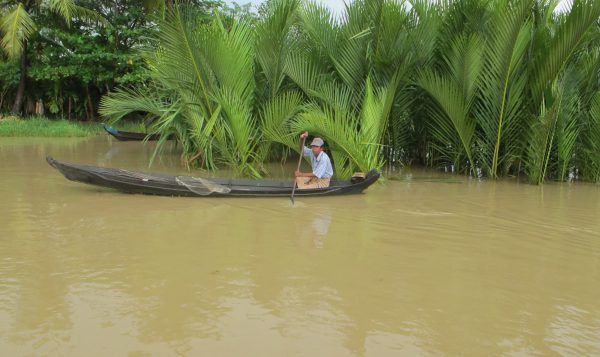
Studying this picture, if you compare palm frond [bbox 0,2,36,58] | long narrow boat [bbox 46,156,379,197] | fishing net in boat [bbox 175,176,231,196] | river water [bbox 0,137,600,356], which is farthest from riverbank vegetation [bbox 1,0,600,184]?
palm frond [bbox 0,2,36,58]

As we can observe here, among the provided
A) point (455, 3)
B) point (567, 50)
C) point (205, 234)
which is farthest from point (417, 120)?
point (205, 234)

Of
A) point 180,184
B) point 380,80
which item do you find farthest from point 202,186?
point 380,80

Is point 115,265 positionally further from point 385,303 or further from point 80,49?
point 80,49

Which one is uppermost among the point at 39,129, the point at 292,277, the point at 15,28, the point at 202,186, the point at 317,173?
the point at 15,28

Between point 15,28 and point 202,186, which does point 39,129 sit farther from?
point 202,186

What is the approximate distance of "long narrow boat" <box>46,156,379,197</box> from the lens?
6.43 m

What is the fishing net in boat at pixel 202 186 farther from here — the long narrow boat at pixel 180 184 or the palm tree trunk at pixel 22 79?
the palm tree trunk at pixel 22 79

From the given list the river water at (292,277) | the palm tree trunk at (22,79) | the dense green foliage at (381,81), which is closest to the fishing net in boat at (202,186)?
the river water at (292,277)

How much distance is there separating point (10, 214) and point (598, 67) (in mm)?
8836

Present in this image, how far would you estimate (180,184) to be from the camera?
22.1 ft

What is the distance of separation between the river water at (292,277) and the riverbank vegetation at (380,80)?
5.82ft

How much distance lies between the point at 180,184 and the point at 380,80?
13.1 ft

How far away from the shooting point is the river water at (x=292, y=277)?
302 centimetres

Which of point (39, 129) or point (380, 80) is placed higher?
point (380, 80)
